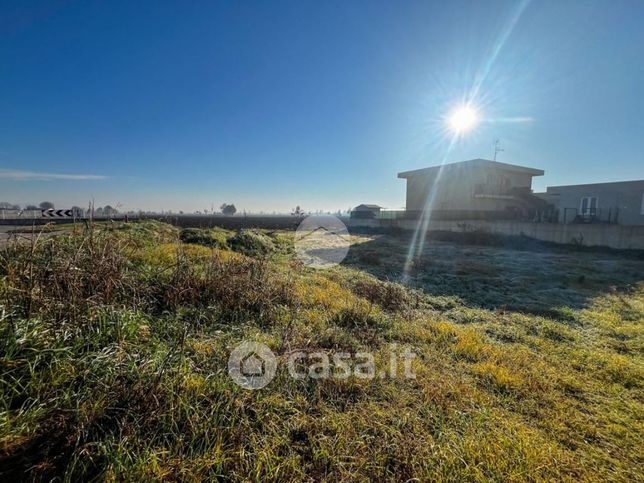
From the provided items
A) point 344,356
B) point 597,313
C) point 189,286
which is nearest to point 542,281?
point 597,313

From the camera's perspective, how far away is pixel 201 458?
4.67 ft

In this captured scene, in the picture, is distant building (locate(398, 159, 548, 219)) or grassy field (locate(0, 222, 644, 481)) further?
distant building (locate(398, 159, 548, 219))

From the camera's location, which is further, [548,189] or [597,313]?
[548,189]

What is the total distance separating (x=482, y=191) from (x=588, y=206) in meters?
6.18

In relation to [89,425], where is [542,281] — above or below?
below

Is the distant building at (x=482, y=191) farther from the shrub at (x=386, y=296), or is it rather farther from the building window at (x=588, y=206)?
the shrub at (x=386, y=296)

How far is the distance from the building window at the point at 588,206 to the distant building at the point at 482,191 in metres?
2.34

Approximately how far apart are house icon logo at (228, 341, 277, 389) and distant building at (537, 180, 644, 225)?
22384 millimetres

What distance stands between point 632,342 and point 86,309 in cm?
639

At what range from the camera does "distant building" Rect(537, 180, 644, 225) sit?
637 inches


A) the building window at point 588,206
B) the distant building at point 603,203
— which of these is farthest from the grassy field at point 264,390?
the building window at point 588,206

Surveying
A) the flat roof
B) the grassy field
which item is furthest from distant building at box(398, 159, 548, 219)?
the grassy field

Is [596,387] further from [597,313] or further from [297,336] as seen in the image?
[597,313]

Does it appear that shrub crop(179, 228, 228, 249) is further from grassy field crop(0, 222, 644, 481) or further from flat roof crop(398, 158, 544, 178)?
flat roof crop(398, 158, 544, 178)
